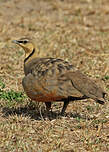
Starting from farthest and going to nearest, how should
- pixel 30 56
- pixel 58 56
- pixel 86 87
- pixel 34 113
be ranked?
pixel 58 56, pixel 30 56, pixel 34 113, pixel 86 87

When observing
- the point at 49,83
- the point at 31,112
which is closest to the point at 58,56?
the point at 31,112

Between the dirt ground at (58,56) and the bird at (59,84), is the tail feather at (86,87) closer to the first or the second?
the bird at (59,84)

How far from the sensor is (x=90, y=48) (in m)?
11.2

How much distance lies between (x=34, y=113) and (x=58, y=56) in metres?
3.37

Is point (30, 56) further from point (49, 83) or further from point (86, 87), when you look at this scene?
point (86, 87)

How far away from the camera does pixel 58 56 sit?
408 inches

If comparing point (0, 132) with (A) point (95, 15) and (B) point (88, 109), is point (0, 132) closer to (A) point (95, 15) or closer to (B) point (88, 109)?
(B) point (88, 109)

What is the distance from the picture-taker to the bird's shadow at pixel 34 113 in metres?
6.99

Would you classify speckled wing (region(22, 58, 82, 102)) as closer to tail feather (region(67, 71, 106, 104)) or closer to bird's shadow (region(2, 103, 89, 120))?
tail feather (region(67, 71, 106, 104))

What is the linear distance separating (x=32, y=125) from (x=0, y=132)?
24.3 inches

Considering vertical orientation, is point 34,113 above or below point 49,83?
below

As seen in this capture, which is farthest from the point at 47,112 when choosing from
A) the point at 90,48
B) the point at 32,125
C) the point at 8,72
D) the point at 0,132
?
the point at 90,48

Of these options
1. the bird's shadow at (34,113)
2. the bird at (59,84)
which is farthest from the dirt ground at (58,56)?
the bird at (59,84)

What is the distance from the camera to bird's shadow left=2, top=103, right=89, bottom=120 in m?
6.99
